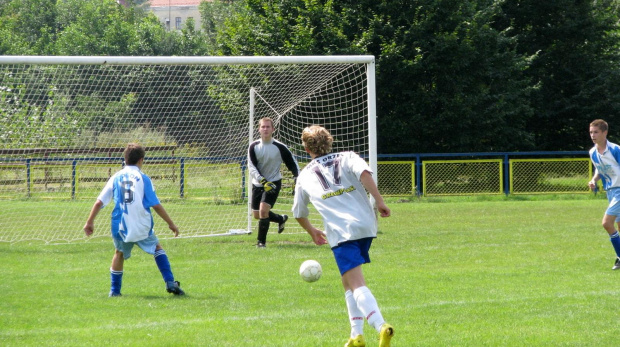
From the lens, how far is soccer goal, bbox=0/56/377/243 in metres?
13.6

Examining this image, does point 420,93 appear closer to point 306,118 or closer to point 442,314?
point 306,118

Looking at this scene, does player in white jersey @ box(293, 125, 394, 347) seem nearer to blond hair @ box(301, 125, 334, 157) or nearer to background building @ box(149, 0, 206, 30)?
blond hair @ box(301, 125, 334, 157)

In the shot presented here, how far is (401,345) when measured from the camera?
587cm

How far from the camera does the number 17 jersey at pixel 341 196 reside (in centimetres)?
588

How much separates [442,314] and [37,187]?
50.6ft

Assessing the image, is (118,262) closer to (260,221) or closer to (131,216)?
(131,216)

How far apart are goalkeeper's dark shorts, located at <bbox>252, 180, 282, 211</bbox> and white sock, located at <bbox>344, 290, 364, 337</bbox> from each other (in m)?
6.06

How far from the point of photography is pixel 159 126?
1777cm

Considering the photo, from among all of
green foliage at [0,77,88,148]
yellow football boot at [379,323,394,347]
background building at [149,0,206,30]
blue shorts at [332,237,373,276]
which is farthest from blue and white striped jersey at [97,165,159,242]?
background building at [149,0,206,30]

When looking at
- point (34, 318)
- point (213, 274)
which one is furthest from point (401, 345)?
point (213, 274)

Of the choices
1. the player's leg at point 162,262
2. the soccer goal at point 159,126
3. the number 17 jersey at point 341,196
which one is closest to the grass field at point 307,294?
the player's leg at point 162,262

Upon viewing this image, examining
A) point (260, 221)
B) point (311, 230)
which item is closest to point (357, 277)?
point (311, 230)

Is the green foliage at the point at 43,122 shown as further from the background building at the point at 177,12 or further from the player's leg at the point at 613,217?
the background building at the point at 177,12

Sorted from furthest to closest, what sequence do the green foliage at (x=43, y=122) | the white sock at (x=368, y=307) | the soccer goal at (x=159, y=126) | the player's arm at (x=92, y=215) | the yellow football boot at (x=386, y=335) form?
the green foliage at (x=43, y=122)
the soccer goal at (x=159, y=126)
the player's arm at (x=92, y=215)
the white sock at (x=368, y=307)
the yellow football boot at (x=386, y=335)
